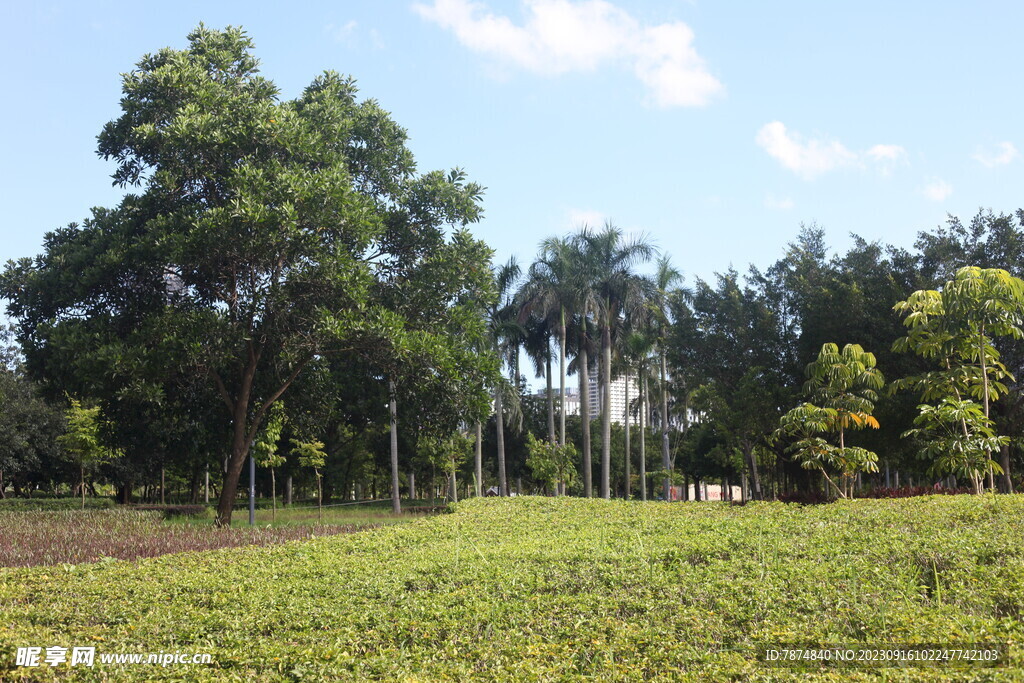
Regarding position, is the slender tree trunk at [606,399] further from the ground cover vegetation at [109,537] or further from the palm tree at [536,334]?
the ground cover vegetation at [109,537]

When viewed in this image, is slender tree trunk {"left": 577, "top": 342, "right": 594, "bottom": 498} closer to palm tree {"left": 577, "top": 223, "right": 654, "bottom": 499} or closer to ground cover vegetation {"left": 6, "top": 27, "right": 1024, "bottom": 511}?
palm tree {"left": 577, "top": 223, "right": 654, "bottom": 499}

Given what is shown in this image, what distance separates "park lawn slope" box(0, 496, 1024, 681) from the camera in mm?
5520

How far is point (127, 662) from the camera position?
19.0 feet

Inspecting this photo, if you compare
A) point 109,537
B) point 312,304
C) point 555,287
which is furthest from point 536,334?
point 109,537

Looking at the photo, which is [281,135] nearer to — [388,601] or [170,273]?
[170,273]

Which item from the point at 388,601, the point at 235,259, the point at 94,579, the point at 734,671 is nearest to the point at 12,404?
the point at 235,259

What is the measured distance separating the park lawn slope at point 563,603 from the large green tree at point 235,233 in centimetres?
723

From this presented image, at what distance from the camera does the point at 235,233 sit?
15.4 metres

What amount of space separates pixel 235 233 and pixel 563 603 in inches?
443

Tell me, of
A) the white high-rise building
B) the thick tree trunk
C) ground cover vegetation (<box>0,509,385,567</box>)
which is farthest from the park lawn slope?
the white high-rise building

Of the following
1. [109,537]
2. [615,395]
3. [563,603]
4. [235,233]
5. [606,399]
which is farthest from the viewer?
[615,395]

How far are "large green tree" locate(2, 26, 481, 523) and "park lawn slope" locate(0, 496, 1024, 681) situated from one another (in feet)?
23.7

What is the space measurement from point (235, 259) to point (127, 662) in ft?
38.5

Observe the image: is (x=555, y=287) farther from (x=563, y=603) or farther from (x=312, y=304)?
(x=563, y=603)
